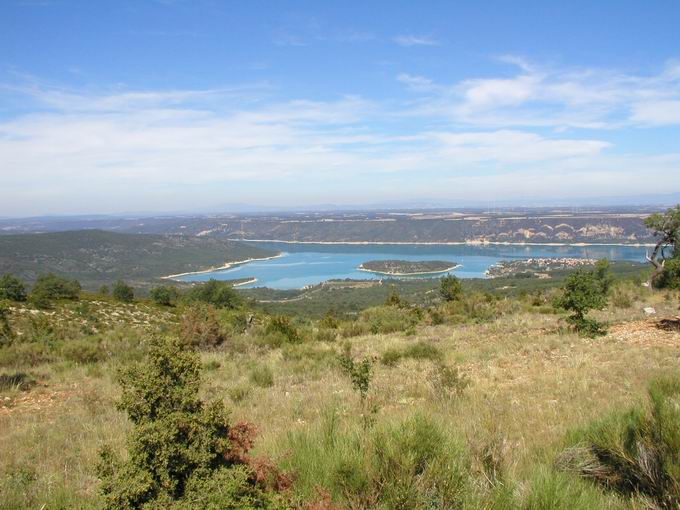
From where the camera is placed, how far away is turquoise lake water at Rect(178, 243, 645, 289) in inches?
4279

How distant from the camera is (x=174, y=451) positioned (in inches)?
114

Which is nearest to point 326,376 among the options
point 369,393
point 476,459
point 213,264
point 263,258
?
point 369,393

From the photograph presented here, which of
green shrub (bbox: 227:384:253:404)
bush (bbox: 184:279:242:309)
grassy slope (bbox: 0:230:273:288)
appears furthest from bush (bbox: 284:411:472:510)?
grassy slope (bbox: 0:230:273:288)

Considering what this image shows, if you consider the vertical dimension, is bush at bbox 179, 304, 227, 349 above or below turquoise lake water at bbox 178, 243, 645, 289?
above

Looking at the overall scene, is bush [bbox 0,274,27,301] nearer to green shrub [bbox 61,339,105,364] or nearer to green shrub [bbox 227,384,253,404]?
green shrub [bbox 61,339,105,364]

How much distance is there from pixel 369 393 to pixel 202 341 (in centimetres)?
793

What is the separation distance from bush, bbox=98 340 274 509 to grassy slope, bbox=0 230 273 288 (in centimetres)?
9835

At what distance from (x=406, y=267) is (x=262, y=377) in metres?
109

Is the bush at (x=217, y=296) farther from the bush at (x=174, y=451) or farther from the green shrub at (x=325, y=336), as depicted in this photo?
the bush at (x=174, y=451)

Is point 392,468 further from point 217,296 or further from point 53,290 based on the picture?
point 53,290

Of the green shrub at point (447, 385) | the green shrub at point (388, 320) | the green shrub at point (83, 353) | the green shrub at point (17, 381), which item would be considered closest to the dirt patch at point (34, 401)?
the green shrub at point (17, 381)

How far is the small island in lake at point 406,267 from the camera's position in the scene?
10900 centimetres

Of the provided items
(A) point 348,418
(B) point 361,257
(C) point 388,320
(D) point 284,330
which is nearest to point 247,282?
(B) point 361,257

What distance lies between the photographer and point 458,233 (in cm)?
17788
